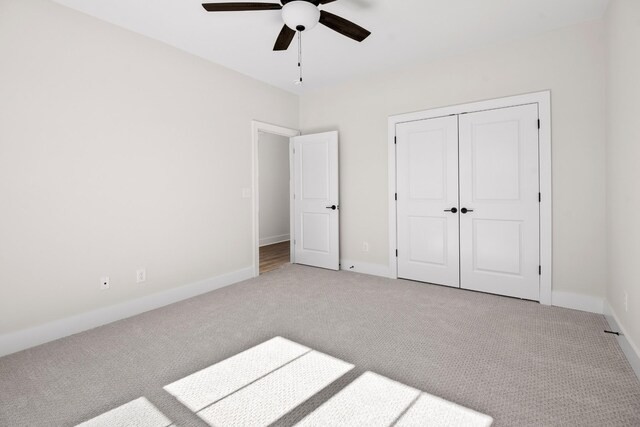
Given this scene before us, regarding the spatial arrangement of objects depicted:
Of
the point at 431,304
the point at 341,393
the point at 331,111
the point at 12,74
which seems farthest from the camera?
the point at 331,111

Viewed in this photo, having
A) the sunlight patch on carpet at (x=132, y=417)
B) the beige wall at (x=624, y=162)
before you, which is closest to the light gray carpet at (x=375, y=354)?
the sunlight patch on carpet at (x=132, y=417)

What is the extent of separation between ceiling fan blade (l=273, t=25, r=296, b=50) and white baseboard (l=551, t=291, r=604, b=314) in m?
3.40

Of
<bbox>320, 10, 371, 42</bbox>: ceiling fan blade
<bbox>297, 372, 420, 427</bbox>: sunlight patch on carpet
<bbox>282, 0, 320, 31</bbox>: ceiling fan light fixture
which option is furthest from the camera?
<bbox>320, 10, 371, 42</bbox>: ceiling fan blade

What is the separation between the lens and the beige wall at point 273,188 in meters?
6.91

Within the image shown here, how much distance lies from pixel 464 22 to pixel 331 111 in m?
2.08

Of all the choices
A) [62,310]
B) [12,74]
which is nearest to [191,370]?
[62,310]

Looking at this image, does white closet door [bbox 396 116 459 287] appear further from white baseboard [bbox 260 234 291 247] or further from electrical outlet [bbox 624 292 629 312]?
white baseboard [bbox 260 234 291 247]

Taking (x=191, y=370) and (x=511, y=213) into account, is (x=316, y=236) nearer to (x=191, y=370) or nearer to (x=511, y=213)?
(x=511, y=213)

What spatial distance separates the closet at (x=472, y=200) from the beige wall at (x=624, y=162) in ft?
1.99

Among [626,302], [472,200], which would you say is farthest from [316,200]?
[626,302]

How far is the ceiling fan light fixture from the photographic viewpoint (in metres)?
2.27

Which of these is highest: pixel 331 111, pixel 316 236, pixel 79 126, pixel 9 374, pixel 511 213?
pixel 331 111

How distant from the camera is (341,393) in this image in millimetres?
1785

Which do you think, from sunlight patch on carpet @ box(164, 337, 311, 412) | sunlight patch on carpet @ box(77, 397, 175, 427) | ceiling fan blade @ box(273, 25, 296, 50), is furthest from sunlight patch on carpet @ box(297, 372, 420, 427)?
ceiling fan blade @ box(273, 25, 296, 50)
